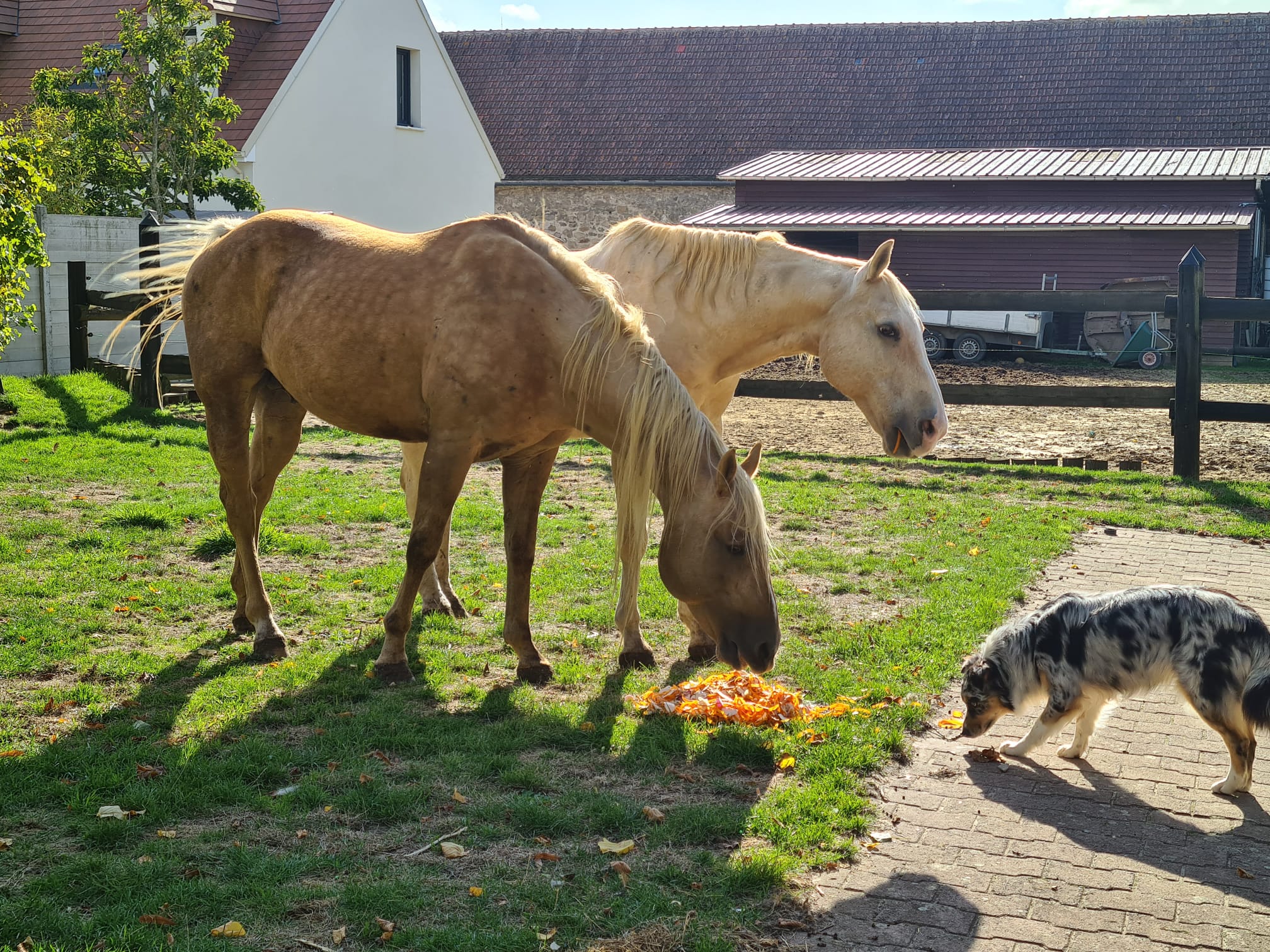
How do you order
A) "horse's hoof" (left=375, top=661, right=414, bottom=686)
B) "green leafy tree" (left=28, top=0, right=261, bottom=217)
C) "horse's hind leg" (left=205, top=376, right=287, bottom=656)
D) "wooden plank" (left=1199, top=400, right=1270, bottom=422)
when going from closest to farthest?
"horse's hoof" (left=375, top=661, right=414, bottom=686), "horse's hind leg" (left=205, top=376, right=287, bottom=656), "wooden plank" (left=1199, top=400, right=1270, bottom=422), "green leafy tree" (left=28, top=0, right=261, bottom=217)

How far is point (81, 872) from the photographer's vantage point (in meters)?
3.10

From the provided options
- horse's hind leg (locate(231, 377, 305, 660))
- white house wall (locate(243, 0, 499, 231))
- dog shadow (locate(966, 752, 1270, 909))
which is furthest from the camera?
white house wall (locate(243, 0, 499, 231))

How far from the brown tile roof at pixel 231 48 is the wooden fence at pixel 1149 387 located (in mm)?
16121

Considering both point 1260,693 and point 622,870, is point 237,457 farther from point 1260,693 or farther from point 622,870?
point 1260,693

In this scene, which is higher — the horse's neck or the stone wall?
the stone wall

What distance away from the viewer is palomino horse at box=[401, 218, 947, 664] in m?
5.41

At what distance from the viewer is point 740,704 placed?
4.50 metres

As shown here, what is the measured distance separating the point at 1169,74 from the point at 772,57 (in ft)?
35.1

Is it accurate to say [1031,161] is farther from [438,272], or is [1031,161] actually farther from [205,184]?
[438,272]

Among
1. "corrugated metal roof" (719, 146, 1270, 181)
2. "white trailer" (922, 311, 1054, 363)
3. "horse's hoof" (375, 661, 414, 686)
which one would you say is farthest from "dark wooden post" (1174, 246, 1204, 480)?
"corrugated metal roof" (719, 146, 1270, 181)

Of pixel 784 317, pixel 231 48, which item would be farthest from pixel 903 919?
pixel 231 48

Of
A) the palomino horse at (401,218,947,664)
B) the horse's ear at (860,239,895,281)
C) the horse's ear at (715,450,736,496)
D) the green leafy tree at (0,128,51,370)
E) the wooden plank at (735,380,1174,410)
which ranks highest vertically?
→ the green leafy tree at (0,128,51,370)

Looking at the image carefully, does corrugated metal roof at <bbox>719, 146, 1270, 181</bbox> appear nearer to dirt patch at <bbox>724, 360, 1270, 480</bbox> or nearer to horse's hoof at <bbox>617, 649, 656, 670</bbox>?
dirt patch at <bbox>724, 360, 1270, 480</bbox>

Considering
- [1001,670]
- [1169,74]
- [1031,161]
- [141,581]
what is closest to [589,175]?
[1031,161]
